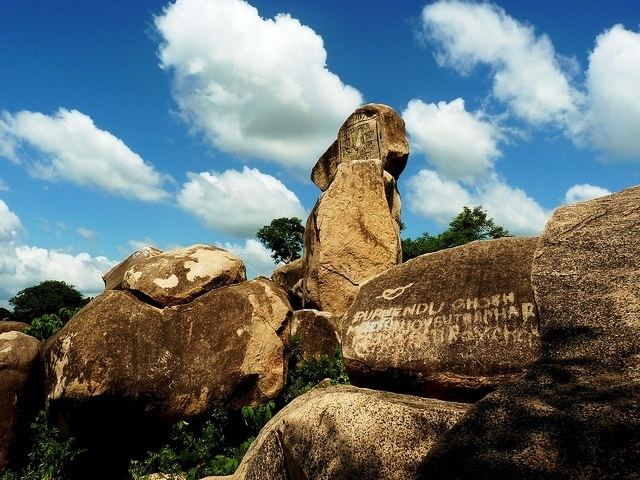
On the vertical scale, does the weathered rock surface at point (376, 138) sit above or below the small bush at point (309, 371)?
above

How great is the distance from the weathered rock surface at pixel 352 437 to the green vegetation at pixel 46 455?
3407 millimetres

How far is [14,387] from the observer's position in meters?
6.11

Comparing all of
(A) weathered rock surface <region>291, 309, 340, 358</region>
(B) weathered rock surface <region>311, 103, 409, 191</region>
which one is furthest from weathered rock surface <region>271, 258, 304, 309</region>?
(A) weathered rock surface <region>291, 309, 340, 358</region>

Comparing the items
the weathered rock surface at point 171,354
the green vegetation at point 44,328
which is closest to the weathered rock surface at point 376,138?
the weathered rock surface at point 171,354

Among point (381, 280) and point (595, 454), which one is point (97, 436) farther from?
point (595, 454)

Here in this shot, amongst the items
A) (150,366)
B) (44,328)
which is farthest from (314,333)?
(44,328)

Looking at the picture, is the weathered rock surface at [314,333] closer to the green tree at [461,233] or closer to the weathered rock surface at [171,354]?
the weathered rock surface at [171,354]

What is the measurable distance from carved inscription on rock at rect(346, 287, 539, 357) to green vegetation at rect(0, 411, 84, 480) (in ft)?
12.3

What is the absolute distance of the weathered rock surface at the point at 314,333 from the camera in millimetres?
7305

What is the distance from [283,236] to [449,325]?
3523 cm

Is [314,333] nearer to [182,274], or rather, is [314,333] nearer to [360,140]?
[182,274]

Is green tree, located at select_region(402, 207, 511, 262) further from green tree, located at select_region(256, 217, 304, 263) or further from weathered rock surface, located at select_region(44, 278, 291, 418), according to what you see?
weathered rock surface, located at select_region(44, 278, 291, 418)

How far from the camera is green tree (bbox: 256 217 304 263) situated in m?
39.1

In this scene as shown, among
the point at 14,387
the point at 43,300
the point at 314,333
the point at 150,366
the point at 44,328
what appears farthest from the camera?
the point at 43,300
